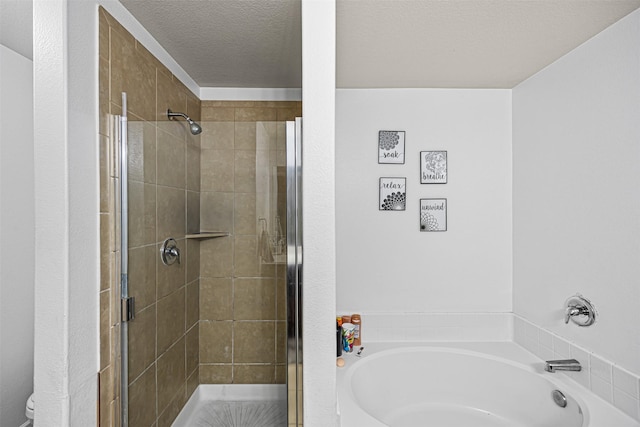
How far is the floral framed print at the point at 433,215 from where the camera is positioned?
7.91 feet

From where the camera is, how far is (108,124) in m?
1.48

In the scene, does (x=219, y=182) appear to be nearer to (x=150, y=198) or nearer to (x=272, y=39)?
(x=150, y=198)

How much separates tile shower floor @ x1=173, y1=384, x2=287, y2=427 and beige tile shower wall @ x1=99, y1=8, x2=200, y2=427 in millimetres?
54

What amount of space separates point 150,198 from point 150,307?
0.49 meters

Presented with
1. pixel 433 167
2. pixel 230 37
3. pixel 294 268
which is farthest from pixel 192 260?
pixel 433 167

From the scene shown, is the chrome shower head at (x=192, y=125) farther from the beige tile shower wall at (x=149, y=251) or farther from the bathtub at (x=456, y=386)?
the bathtub at (x=456, y=386)

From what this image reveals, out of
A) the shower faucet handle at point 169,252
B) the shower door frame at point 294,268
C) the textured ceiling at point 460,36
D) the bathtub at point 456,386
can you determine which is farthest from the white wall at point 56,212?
the bathtub at point 456,386

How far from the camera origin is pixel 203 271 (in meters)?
1.62

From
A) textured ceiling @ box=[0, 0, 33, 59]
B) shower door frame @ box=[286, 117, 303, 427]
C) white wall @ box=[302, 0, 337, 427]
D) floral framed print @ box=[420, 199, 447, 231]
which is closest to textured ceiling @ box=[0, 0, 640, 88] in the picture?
textured ceiling @ box=[0, 0, 33, 59]

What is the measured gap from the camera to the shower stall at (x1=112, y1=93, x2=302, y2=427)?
152 cm

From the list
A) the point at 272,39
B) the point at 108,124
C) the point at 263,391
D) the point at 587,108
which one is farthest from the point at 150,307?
the point at 587,108

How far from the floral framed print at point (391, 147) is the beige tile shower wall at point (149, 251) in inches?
49.1

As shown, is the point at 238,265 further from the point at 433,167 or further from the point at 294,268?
the point at 433,167

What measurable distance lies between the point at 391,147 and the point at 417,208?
1.48 ft
